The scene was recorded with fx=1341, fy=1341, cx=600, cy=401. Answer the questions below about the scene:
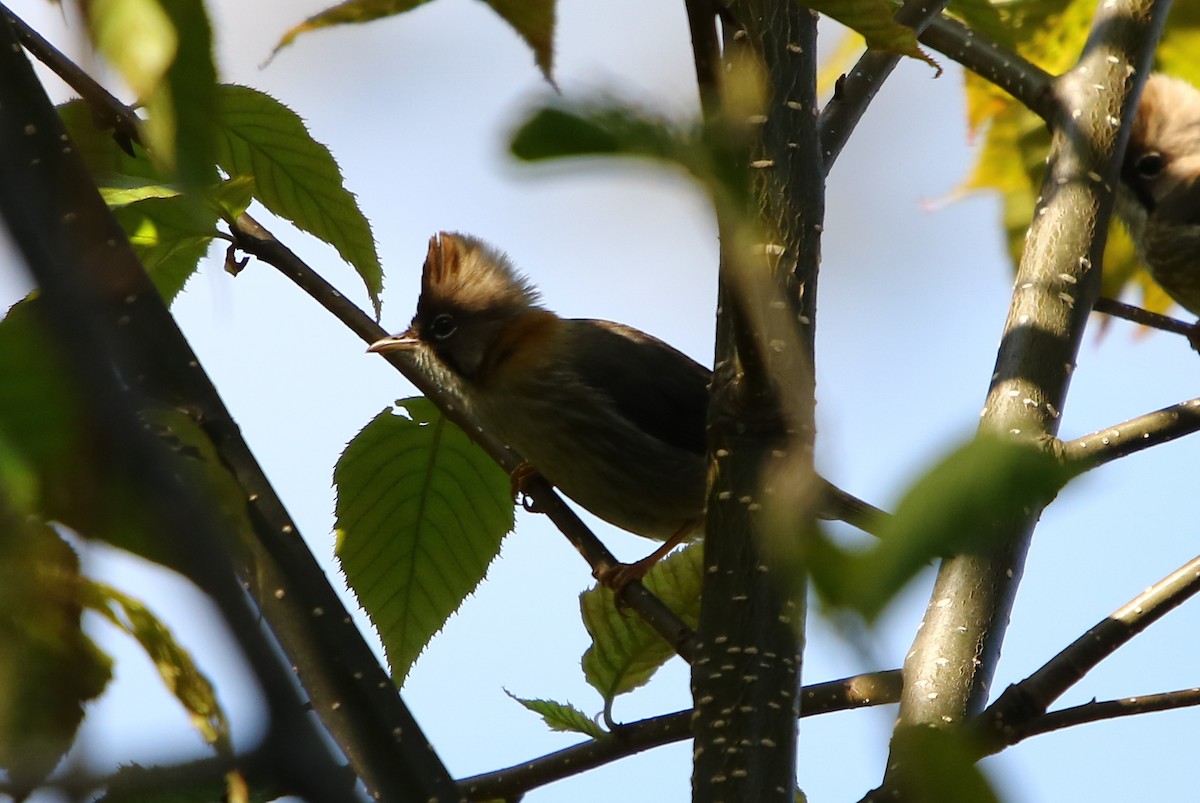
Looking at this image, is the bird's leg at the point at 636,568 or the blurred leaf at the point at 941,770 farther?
the bird's leg at the point at 636,568

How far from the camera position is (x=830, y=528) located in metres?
0.60

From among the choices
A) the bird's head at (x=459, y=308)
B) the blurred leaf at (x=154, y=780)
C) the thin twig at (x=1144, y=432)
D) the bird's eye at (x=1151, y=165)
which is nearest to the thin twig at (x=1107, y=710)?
the thin twig at (x=1144, y=432)

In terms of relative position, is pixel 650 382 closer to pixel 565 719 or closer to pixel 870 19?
pixel 565 719

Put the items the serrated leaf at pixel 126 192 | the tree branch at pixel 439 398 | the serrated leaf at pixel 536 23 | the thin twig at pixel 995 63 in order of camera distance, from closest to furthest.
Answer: the serrated leaf at pixel 536 23, the serrated leaf at pixel 126 192, the tree branch at pixel 439 398, the thin twig at pixel 995 63

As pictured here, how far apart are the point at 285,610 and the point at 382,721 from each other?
0.59ft

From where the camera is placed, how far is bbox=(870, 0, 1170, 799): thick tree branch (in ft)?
7.64

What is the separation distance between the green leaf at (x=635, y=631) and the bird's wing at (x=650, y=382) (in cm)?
231

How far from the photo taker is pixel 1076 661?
6.97 feet

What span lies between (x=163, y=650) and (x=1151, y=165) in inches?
243

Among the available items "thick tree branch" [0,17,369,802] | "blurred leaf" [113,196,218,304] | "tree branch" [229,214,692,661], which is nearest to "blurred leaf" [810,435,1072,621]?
"thick tree branch" [0,17,369,802]

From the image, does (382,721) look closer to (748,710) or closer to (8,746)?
(8,746)

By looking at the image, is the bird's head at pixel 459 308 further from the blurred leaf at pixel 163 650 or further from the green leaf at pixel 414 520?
the blurred leaf at pixel 163 650

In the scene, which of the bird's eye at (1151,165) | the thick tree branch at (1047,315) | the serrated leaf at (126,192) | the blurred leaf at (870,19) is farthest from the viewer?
the bird's eye at (1151,165)

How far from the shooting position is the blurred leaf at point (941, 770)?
53 cm
